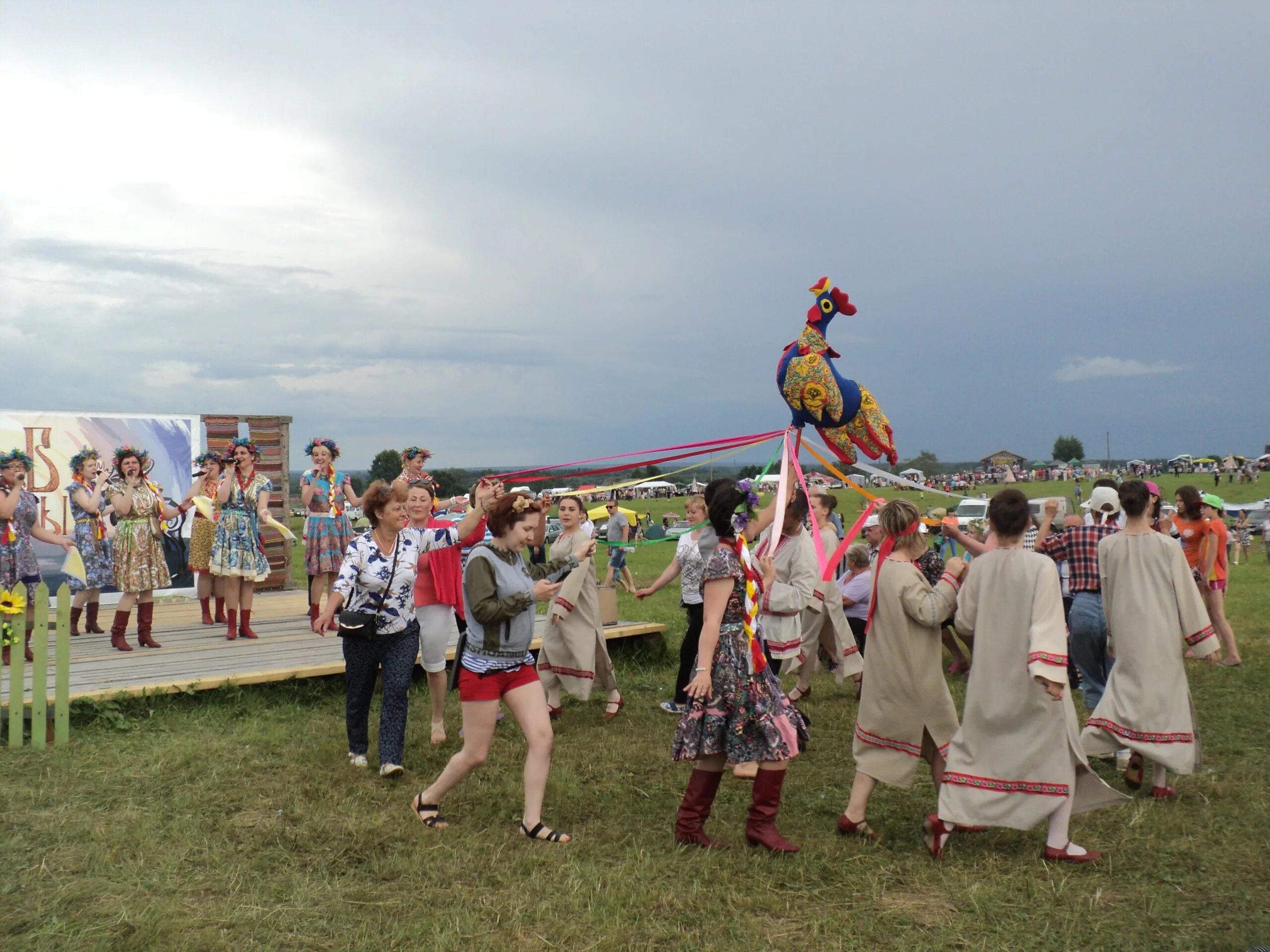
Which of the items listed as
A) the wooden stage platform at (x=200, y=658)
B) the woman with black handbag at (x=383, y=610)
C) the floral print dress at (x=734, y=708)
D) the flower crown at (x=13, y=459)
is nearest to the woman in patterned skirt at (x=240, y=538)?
the wooden stage platform at (x=200, y=658)

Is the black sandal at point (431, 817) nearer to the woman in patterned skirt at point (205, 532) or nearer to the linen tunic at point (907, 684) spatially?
the linen tunic at point (907, 684)

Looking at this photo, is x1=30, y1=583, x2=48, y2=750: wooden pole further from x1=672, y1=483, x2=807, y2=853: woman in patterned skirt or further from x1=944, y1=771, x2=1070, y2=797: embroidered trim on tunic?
x1=944, y1=771, x2=1070, y2=797: embroidered trim on tunic

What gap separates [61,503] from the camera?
→ 503 inches

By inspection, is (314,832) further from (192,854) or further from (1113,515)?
(1113,515)

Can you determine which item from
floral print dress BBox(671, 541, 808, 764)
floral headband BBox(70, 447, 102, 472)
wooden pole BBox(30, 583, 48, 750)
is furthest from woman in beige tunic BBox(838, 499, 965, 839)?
floral headband BBox(70, 447, 102, 472)

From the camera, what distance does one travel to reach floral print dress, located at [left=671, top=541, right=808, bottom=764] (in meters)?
4.38

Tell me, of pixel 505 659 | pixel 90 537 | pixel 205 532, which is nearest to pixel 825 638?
pixel 505 659

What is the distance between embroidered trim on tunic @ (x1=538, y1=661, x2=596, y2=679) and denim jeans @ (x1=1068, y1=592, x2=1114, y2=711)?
317cm

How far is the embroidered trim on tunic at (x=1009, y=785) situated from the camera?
426 centimetres

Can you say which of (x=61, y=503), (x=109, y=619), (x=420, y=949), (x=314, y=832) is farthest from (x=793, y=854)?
(x=61, y=503)

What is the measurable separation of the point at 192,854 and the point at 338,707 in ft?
9.47

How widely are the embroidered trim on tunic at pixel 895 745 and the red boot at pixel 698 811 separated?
30.0 inches

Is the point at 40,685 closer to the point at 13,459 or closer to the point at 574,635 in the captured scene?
the point at 13,459

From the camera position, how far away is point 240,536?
9.49m
